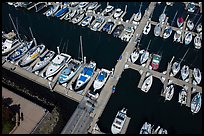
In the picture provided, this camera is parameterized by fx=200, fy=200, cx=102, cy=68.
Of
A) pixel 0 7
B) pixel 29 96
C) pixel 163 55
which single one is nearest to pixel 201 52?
pixel 163 55

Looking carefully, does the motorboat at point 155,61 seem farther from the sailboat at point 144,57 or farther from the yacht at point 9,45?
the yacht at point 9,45

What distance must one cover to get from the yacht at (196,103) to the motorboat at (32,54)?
121 ft

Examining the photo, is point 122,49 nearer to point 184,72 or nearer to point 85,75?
point 85,75

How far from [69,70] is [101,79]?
7643mm

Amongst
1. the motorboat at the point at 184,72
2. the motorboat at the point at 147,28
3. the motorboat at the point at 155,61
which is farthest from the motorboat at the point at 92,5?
the motorboat at the point at 184,72

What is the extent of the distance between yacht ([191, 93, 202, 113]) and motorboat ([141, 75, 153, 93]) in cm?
940

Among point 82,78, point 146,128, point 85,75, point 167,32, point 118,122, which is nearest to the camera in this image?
point 146,128

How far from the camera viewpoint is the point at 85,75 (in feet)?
146

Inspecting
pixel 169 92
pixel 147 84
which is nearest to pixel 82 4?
pixel 147 84

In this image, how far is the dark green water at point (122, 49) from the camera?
39.8 meters

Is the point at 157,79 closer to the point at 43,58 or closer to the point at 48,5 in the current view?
the point at 43,58

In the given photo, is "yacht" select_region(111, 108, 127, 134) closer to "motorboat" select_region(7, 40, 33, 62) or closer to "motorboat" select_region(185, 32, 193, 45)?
"motorboat" select_region(7, 40, 33, 62)

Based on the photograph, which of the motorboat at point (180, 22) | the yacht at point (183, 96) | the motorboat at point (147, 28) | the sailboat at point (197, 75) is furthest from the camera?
the motorboat at point (180, 22)

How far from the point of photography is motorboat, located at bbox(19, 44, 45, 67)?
154ft
